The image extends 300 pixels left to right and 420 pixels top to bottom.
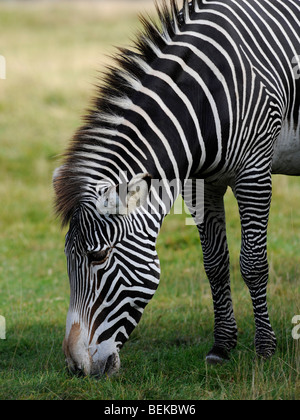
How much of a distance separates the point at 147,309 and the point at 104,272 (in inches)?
123

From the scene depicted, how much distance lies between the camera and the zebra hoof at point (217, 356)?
5.87m

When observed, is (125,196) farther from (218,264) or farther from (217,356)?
(217,356)

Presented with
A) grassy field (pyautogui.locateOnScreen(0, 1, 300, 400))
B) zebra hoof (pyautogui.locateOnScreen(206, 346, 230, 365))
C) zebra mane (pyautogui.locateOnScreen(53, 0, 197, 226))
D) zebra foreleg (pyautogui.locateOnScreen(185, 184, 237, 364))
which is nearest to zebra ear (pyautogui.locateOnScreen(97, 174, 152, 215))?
zebra mane (pyautogui.locateOnScreen(53, 0, 197, 226))

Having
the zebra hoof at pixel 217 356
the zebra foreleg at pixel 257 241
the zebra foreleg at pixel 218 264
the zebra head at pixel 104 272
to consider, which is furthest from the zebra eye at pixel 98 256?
the zebra hoof at pixel 217 356

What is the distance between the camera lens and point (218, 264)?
6.29m

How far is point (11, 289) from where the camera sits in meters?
8.61

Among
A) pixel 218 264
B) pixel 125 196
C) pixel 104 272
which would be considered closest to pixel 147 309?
pixel 218 264

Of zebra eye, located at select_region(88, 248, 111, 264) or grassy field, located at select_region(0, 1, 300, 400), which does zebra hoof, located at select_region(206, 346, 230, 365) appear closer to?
grassy field, located at select_region(0, 1, 300, 400)

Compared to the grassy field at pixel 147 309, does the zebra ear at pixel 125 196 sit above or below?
above

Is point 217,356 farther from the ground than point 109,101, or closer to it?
closer to it

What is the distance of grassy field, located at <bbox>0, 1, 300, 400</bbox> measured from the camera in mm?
4879

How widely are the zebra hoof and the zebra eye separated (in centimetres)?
189

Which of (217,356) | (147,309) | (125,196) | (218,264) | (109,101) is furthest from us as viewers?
(147,309)

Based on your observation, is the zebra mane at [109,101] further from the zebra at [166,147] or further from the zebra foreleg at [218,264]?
the zebra foreleg at [218,264]
